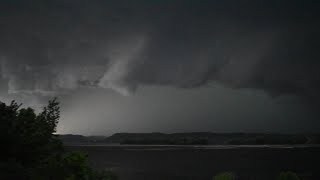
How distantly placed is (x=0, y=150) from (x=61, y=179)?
1.90 metres

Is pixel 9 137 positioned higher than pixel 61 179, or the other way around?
pixel 9 137

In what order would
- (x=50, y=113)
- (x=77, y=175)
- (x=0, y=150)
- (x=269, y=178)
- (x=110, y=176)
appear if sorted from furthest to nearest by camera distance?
(x=269, y=178), (x=110, y=176), (x=50, y=113), (x=77, y=175), (x=0, y=150)

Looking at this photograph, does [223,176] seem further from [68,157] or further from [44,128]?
[44,128]

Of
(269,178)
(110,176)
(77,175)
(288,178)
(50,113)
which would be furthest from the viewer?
(269,178)

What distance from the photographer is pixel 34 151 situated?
13562mm

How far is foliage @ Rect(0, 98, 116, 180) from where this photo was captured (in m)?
12.0

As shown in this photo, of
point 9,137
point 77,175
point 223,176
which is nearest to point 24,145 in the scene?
point 9,137

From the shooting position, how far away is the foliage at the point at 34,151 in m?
12.0

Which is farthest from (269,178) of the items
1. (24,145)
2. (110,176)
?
(24,145)

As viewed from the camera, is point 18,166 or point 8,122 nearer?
point 18,166

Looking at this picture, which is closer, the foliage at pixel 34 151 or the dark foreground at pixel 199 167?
the foliage at pixel 34 151

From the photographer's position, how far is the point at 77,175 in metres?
13.7

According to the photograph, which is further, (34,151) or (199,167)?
(199,167)

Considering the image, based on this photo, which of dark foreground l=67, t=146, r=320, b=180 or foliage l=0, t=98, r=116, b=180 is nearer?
foliage l=0, t=98, r=116, b=180
